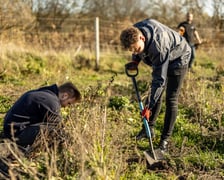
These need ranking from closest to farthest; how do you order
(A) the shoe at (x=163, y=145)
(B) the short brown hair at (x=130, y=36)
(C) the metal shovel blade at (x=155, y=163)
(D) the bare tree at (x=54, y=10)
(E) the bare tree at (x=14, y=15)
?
1. (B) the short brown hair at (x=130, y=36)
2. (C) the metal shovel blade at (x=155, y=163)
3. (A) the shoe at (x=163, y=145)
4. (E) the bare tree at (x=14, y=15)
5. (D) the bare tree at (x=54, y=10)

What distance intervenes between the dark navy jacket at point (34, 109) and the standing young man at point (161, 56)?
96 cm

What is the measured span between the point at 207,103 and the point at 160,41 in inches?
89.4

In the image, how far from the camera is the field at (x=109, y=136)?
122 inches

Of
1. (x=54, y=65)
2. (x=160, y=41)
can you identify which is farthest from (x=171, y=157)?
(x=54, y=65)

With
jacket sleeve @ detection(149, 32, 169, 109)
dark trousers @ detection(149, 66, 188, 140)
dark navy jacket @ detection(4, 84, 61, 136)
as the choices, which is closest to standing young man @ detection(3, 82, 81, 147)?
dark navy jacket @ detection(4, 84, 61, 136)

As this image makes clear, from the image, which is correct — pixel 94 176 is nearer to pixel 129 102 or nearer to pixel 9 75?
pixel 129 102

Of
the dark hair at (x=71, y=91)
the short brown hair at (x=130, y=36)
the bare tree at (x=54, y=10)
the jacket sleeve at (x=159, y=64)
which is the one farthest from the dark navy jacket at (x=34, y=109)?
the bare tree at (x=54, y=10)

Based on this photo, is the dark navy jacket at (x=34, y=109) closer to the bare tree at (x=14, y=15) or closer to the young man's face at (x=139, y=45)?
the young man's face at (x=139, y=45)

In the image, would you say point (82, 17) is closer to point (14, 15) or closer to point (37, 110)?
point (14, 15)

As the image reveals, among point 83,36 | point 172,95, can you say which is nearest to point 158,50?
point 172,95

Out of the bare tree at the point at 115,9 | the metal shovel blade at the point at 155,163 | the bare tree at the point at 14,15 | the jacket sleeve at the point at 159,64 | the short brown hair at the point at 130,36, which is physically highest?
the bare tree at the point at 115,9

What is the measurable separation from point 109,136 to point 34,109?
825 millimetres

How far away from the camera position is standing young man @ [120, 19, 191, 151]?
13.6ft

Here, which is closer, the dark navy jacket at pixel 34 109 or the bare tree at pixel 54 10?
the dark navy jacket at pixel 34 109
